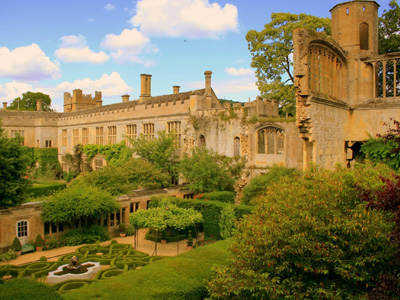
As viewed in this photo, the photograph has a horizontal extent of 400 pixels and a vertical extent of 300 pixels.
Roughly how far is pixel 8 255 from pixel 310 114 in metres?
16.2

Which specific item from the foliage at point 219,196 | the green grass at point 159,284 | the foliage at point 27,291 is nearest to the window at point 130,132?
the foliage at point 219,196

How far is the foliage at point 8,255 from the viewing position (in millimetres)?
17828

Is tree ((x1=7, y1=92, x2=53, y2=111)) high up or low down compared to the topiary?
up

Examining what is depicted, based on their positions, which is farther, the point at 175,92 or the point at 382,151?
the point at 175,92

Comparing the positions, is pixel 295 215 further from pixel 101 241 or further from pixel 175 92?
pixel 175 92

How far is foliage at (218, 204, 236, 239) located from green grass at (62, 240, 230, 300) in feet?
20.7

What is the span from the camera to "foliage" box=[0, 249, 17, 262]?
17.8 m

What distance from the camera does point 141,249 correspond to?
19312mm

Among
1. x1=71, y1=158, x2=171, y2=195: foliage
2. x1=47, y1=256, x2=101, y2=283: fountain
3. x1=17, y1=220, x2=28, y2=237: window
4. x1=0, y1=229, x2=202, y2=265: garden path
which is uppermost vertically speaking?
x1=71, y1=158, x2=171, y2=195: foliage

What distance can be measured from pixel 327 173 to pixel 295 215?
6.63 ft

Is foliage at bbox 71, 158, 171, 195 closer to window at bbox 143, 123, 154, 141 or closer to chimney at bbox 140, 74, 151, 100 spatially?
window at bbox 143, 123, 154, 141

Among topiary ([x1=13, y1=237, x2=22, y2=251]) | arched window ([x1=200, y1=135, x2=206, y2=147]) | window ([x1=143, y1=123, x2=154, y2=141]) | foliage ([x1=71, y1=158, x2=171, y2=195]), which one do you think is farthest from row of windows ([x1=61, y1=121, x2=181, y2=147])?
topiary ([x1=13, y1=237, x2=22, y2=251])

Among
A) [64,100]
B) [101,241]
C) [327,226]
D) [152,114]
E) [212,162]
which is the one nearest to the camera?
[327,226]

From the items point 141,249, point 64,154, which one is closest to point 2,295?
point 141,249
